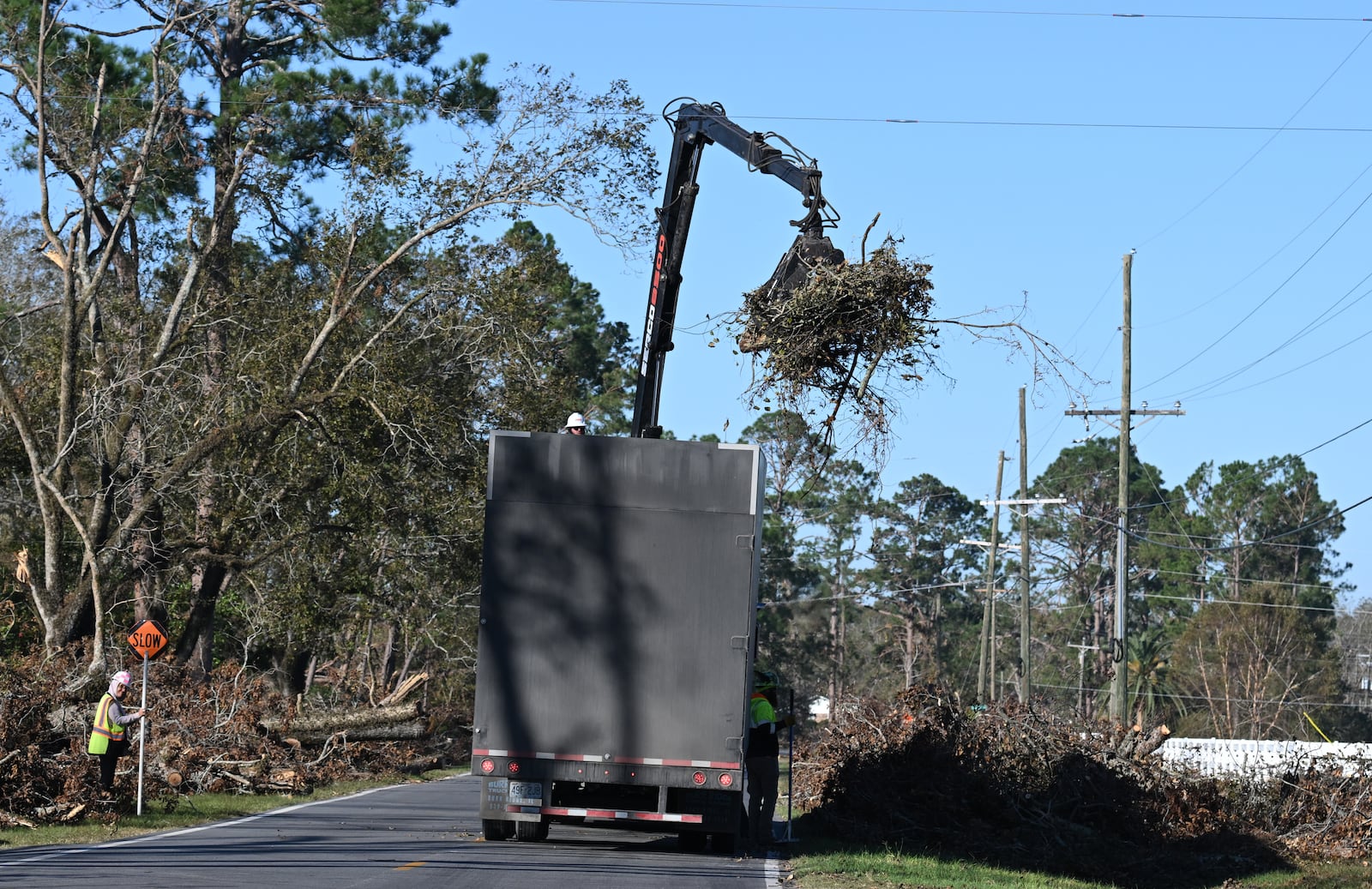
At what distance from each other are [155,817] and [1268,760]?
15575 millimetres

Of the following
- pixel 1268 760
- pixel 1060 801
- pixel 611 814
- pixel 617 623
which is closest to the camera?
pixel 617 623

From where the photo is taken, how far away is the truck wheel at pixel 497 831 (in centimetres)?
1531

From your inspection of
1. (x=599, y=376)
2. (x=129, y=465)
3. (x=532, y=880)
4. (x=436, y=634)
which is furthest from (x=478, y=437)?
(x=599, y=376)

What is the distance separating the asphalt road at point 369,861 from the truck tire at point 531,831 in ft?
0.50

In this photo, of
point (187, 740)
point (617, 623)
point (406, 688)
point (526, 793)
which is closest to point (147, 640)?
point (187, 740)

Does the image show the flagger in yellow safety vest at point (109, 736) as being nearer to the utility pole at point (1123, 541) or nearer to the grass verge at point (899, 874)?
the grass verge at point (899, 874)

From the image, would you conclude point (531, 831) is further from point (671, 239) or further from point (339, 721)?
point (339, 721)

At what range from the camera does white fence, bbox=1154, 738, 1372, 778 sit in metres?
21.8

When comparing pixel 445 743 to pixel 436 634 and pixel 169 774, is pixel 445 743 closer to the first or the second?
pixel 436 634

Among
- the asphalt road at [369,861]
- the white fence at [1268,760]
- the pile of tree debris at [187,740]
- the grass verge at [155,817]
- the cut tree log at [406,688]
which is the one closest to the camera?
the asphalt road at [369,861]

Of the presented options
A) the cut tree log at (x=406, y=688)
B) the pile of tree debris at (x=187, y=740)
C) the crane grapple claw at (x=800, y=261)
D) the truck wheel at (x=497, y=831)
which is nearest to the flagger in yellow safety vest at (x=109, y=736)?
the pile of tree debris at (x=187, y=740)

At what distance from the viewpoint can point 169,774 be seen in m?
20.2

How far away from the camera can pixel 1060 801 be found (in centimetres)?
1981

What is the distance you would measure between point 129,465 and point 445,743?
611 inches
